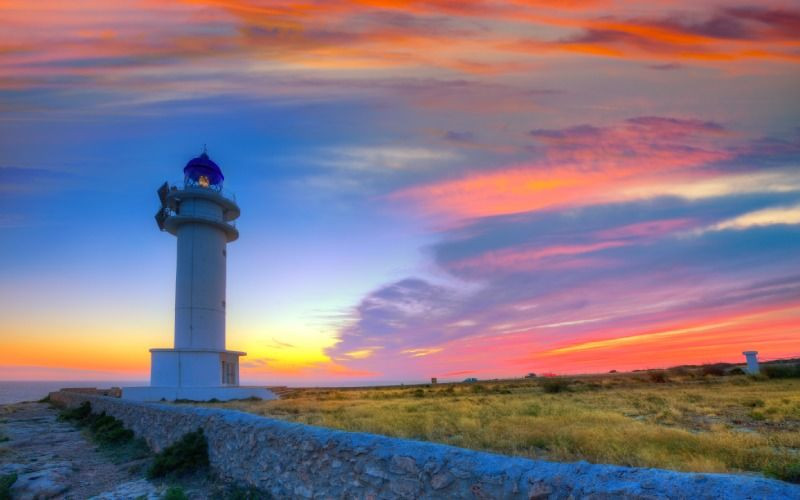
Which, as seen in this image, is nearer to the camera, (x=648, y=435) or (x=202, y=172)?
(x=648, y=435)

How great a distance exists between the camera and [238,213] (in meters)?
37.8

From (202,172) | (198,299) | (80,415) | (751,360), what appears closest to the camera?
(80,415)

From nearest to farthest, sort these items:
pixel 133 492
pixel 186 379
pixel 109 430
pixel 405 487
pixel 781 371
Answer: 1. pixel 405 487
2. pixel 133 492
3. pixel 109 430
4. pixel 186 379
5. pixel 781 371

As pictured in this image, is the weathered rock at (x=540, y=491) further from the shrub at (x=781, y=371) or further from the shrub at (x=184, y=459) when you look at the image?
the shrub at (x=781, y=371)

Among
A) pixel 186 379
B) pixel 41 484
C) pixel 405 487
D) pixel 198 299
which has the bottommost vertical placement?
pixel 41 484

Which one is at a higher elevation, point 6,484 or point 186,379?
point 186,379

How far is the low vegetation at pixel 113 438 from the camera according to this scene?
49.6 ft

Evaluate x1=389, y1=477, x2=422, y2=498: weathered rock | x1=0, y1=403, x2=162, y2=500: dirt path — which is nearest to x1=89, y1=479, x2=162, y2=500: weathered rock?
x1=0, y1=403, x2=162, y2=500: dirt path

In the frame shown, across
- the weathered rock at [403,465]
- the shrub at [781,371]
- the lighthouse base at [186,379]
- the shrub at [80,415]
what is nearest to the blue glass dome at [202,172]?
the lighthouse base at [186,379]

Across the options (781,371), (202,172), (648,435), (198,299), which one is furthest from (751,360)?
(202,172)

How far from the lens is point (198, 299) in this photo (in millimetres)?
33094

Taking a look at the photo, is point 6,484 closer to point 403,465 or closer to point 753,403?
point 403,465

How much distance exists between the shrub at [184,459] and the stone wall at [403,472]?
0.85 ft

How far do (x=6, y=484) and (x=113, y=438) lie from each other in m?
7.23
